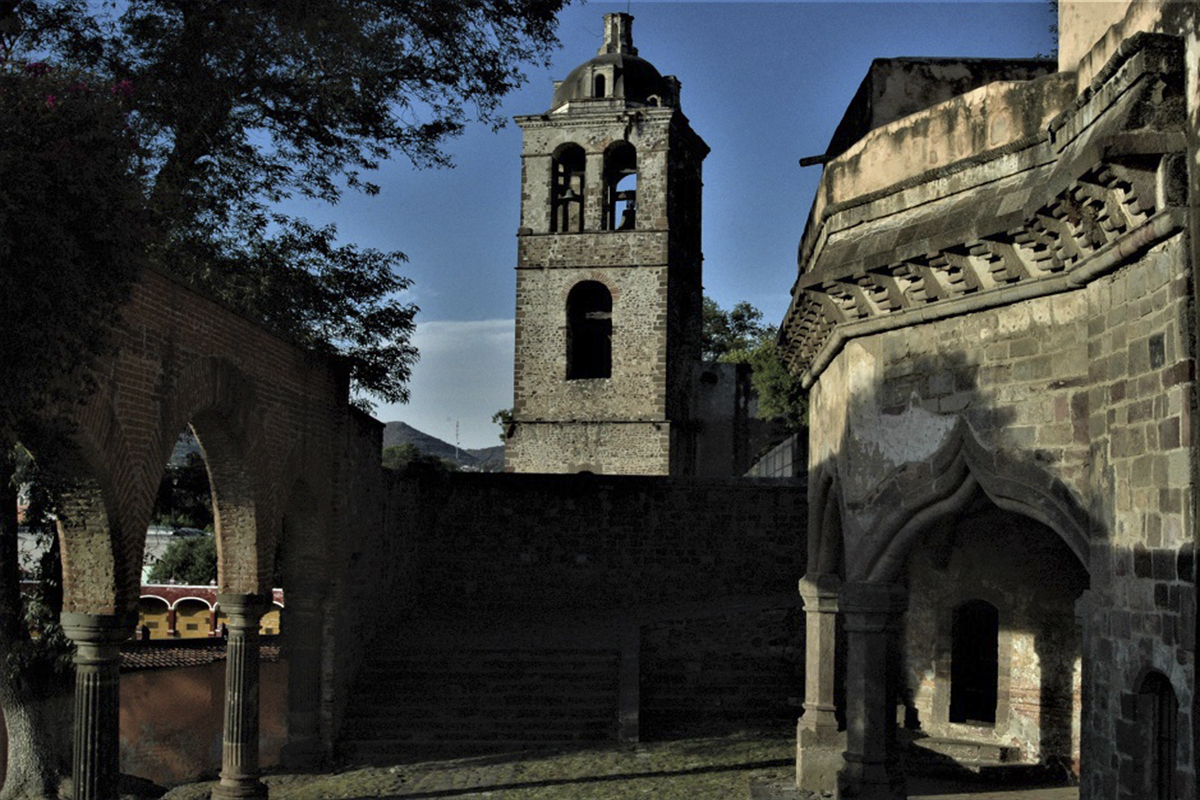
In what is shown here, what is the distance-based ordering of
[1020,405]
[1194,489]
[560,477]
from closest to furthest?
[1194,489], [1020,405], [560,477]

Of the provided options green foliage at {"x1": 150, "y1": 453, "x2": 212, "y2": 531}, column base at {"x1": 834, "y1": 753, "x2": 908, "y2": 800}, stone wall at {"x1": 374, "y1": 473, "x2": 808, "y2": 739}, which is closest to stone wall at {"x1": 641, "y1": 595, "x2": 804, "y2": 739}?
stone wall at {"x1": 374, "y1": 473, "x2": 808, "y2": 739}

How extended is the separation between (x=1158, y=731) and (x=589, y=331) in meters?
27.3

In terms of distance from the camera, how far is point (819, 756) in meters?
12.3

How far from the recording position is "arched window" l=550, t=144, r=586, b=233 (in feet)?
107

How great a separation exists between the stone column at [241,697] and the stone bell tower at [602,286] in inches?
719

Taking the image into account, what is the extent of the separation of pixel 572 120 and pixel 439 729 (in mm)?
19332

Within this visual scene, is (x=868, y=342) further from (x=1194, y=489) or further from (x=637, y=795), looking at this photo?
(x=637, y=795)

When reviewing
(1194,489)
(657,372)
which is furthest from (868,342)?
(657,372)

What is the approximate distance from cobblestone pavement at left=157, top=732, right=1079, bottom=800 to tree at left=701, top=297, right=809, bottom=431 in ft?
25.1

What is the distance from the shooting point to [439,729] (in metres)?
16.6

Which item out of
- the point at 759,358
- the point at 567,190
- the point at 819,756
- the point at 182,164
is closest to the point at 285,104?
the point at 182,164

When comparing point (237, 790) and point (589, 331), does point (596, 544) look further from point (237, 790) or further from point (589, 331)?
point (589, 331)

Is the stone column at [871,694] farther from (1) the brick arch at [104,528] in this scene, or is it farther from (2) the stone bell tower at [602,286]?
(2) the stone bell tower at [602,286]

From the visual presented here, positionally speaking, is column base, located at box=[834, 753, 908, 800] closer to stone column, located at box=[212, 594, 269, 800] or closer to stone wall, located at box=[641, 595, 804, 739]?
stone column, located at box=[212, 594, 269, 800]
